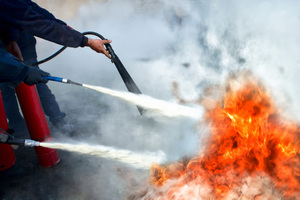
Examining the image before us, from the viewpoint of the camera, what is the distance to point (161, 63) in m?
6.31

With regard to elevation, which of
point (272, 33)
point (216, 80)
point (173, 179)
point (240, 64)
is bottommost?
point (173, 179)

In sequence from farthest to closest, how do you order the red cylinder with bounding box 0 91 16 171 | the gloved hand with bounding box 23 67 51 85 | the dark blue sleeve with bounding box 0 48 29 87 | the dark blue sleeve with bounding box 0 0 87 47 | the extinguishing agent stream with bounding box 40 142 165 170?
the extinguishing agent stream with bounding box 40 142 165 170, the red cylinder with bounding box 0 91 16 171, the dark blue sleeve with bounding box 0 0 87 47, the gloved hand with bounding box 23 67 51 85, the dark blue sleeve with bounding box 0 48 29 87

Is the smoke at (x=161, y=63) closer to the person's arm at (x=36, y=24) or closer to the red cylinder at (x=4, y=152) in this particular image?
the red cylinder at (x=4, y=152)

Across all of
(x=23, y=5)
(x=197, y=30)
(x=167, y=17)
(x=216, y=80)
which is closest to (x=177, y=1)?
(x=167, y=17)

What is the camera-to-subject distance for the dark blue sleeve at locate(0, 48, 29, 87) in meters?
2.61

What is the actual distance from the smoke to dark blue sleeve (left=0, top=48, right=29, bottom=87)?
5.45ft

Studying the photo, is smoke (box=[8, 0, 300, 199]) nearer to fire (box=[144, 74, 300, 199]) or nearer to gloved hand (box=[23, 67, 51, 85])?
fire (box=[144, 74, 300, 199])

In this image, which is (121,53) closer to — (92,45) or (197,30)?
(197,30)

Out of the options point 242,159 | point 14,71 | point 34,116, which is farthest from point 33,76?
point 242,159

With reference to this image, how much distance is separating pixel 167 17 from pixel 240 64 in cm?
445

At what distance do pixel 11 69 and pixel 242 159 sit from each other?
10.0 feet

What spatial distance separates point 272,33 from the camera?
342 centimetres

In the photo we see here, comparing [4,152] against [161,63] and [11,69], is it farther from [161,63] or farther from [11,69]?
[161,63]

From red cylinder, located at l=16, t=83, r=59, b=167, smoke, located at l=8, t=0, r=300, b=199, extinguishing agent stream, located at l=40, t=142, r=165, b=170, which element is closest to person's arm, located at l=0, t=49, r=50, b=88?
red cylinder, located at l=16, t=83, r=59, b=167
